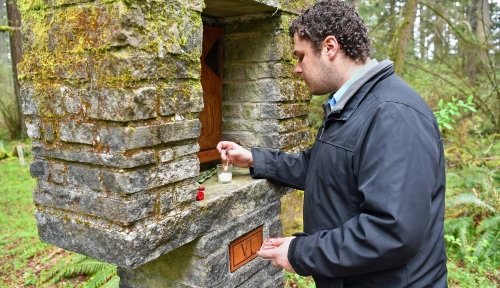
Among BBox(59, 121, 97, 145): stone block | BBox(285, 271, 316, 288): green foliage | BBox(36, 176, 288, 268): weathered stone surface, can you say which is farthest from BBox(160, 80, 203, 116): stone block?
BBox(285, 271, 316, 288): green foliage

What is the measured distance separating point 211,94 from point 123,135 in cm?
122

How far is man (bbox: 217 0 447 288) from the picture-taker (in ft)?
4.96

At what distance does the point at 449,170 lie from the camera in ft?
23.9

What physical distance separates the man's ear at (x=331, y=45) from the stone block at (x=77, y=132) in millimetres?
1156

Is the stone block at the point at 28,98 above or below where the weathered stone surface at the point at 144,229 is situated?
above

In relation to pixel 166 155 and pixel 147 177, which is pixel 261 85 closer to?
pixel 166 155

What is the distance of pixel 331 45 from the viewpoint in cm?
188

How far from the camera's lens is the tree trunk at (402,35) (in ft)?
19.9

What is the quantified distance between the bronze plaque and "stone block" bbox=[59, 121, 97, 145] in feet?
3.52

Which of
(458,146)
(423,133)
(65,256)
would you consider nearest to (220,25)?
(423,133)

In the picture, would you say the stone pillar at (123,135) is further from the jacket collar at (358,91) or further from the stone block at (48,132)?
the jacket collar at (358,91)

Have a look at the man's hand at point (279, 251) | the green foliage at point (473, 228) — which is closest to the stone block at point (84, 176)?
the man's hand at point (279, 251)

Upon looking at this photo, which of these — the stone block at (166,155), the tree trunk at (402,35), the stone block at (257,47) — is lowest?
the stone block at (166,155)

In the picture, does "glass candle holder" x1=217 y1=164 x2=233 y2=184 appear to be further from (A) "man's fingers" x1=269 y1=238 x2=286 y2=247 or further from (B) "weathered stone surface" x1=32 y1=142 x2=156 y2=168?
(B) "weathered stone surface" x1=32 y1=142 x2=156 y2=168
